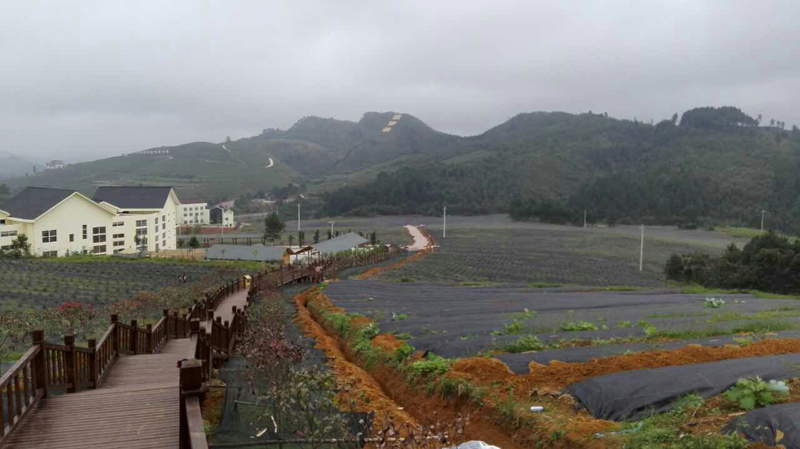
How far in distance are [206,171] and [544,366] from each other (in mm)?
120897

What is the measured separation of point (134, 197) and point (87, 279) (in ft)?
85.3

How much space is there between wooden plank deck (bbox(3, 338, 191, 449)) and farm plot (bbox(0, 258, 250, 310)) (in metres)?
11.3

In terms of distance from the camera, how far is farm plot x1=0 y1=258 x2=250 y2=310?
16484 millimetres

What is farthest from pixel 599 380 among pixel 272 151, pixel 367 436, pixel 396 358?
pixel 272 151

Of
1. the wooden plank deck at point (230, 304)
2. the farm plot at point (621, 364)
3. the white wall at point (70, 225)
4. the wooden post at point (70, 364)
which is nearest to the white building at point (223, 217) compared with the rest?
the white wall at point (70, 225)

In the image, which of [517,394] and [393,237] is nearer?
[517,394]

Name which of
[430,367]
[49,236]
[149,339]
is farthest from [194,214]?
[430,367]

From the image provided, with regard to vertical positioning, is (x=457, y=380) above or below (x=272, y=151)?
below

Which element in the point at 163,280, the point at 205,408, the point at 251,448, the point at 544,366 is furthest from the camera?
the point at 163,280

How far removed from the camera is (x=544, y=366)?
7.07 meters

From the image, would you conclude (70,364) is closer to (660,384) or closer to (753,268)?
(660,384)

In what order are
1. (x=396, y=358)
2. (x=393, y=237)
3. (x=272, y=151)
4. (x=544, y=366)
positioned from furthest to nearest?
1. (x=272, y=151)
2. (x=393, y=237)
3. (x=396, y=358)
4. (x=544, y=366)

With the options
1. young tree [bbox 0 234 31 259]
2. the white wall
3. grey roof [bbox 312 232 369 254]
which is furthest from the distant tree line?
the white wall

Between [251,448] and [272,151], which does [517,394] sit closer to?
[251,448]
